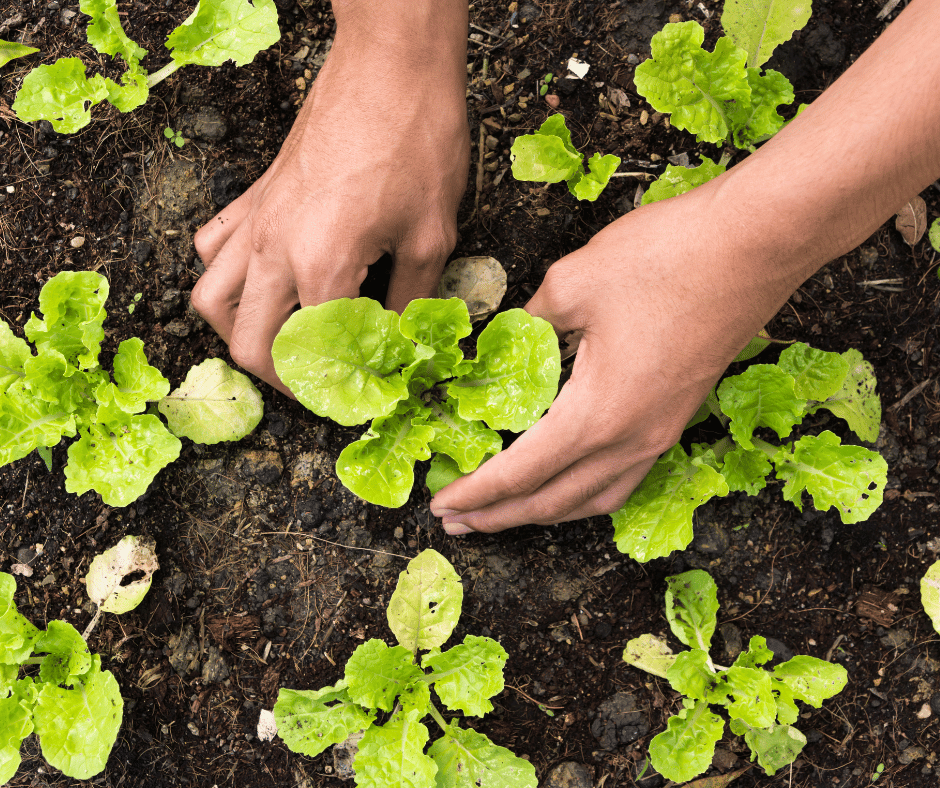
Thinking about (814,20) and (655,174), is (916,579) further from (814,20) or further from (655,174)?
(814,20)

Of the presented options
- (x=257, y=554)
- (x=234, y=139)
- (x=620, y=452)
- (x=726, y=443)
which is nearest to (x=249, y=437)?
(x=257, y=554)

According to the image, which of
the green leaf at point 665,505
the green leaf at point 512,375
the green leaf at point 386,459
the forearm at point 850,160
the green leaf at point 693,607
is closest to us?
the forearm at point 850,160

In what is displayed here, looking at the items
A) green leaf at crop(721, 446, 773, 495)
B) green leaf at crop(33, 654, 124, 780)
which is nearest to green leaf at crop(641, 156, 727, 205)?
green leaf at crop(721, 446, 773, 495)

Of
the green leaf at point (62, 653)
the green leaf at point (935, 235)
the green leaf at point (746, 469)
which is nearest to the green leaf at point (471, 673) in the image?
the green leaf at point (746, 469)

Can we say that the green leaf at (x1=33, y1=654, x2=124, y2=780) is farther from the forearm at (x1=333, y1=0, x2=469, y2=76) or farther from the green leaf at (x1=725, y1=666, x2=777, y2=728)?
the forearm at (x1=333, y1=0, x2=469, y2=76)

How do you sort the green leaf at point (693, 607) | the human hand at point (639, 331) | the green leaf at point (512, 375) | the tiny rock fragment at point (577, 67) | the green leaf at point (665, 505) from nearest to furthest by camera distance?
the human hand at point (639, 331) < the green leaf at point (512, 375) < the green leaf at point (665, 505) < the green leaf at point (693, 607) < the tiny rock fragment at point (577, 67)

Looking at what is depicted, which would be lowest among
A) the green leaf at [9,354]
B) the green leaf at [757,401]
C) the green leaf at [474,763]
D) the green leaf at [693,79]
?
the green leaf at [474,763]

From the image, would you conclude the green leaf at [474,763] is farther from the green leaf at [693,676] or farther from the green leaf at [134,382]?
the green leaf at [134,382]
